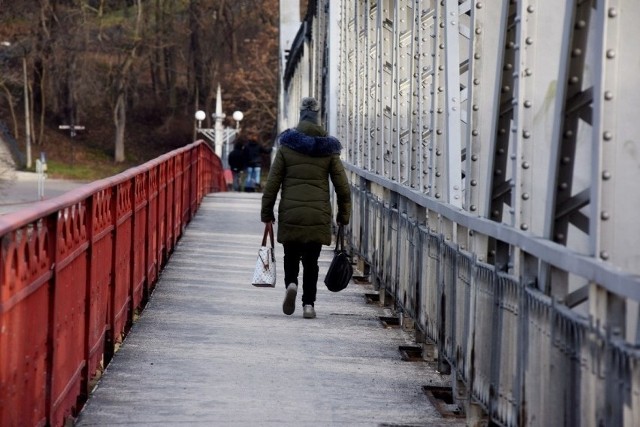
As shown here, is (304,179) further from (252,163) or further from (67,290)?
(252,163)

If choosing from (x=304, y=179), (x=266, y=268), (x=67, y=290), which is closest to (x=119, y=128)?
(x=266, y=268)

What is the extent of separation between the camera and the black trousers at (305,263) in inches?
545

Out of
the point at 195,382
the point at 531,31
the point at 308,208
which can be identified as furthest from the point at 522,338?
the point at 308,208

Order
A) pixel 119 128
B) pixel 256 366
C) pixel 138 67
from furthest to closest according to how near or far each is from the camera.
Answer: pixel 138 67
pixel 119 128
pixel 256 366

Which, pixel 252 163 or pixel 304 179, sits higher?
pixel 304 179

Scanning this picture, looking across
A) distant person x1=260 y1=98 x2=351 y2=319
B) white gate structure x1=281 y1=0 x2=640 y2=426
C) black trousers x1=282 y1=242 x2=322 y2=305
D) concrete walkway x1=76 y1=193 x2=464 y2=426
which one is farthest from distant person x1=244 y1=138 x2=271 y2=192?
distant person x1=260 y1=98 x2=351 y2=319

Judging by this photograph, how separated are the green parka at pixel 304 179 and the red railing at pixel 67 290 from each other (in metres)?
1.09

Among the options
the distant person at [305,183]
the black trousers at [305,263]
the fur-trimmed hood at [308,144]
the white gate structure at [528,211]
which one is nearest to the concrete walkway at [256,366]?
the black trousers at [305,263]

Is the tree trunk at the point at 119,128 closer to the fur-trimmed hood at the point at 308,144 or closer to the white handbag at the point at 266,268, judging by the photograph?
the white handbag at the point at 266,268

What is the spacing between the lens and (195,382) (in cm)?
1036

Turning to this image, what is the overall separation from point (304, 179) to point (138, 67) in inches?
3202

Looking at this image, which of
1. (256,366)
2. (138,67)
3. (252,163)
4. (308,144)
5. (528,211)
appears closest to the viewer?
(528,211)

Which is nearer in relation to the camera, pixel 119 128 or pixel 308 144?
pixel 308 144

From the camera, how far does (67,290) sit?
8.42 meters
